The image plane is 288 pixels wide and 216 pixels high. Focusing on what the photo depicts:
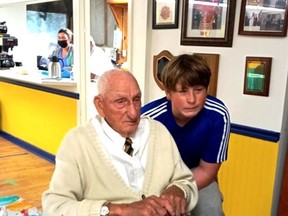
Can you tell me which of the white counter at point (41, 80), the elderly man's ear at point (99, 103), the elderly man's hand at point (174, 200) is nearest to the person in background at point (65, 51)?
the white counter at point (41, 80)

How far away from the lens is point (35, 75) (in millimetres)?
3936

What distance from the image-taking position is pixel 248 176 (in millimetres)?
2148

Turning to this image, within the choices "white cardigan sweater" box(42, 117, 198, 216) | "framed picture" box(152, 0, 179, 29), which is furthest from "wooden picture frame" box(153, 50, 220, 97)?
"white cardigan sweater" box(42, 117, 198, 216)

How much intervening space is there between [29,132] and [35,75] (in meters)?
0.77

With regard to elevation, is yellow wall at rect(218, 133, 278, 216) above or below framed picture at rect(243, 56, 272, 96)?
below

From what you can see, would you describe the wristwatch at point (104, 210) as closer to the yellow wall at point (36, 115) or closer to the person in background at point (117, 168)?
the person in background at point (117, 168)

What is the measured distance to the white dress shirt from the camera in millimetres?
1178

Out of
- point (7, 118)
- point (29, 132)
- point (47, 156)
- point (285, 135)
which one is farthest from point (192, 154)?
point (7, 118)

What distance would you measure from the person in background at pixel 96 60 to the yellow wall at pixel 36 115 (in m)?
0.41

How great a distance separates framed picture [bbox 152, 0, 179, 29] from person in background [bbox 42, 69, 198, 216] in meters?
1.36

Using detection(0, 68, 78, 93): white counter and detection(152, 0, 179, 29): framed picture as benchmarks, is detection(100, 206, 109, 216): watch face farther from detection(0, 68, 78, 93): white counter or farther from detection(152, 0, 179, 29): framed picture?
detection(0, 68, 78, 93): white counter

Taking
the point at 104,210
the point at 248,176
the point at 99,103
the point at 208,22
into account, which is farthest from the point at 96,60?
the point at 104,210

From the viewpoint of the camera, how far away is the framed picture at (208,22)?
2.11 metres

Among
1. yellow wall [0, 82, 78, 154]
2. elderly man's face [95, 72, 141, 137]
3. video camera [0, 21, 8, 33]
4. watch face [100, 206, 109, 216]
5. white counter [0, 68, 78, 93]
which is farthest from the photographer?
video camera [0, 21, 8, 33]
